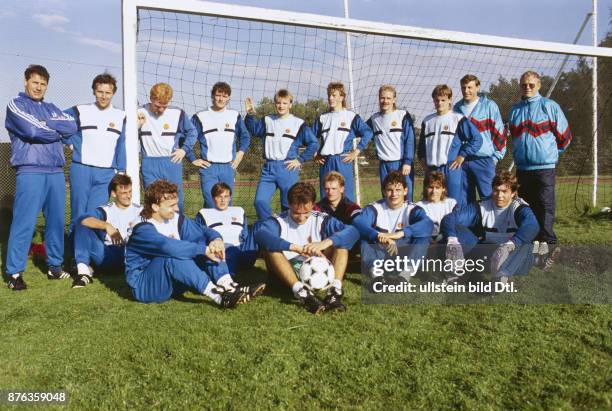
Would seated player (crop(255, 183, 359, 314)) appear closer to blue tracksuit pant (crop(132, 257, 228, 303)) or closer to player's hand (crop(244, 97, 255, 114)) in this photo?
blue tracksuit pant (crop(132, 257, 228, 303))

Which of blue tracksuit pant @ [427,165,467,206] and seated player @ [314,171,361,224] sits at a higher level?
blue tracksuit pant @ [427,165,467,206]

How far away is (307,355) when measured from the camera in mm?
2744

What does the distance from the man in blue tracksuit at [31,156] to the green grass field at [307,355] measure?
0.76m

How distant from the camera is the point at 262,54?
5.91 meters

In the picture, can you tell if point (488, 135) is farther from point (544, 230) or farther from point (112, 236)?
point (112, 236)

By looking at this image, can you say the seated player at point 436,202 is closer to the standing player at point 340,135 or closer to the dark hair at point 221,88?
the standing player at point 340,135

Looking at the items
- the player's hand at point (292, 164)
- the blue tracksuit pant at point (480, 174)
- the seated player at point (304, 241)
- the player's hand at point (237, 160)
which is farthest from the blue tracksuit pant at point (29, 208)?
the blue tracksuit pant at point (480, 174)

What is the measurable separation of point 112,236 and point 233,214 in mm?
1121

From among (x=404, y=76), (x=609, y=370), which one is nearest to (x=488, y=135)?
(x=404, y=76)

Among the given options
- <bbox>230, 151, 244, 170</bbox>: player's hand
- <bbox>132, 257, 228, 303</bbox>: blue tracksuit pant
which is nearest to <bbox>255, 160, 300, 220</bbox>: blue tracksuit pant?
<bbox>230, 151, 244, 170</bbox>: player's hand

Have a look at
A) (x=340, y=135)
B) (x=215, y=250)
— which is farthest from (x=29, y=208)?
(x=340, y=135)

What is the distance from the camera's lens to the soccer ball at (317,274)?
361cm

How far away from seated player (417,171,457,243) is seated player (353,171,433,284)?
0.33 m

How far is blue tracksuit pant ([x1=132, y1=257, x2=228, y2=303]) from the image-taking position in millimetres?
3562
